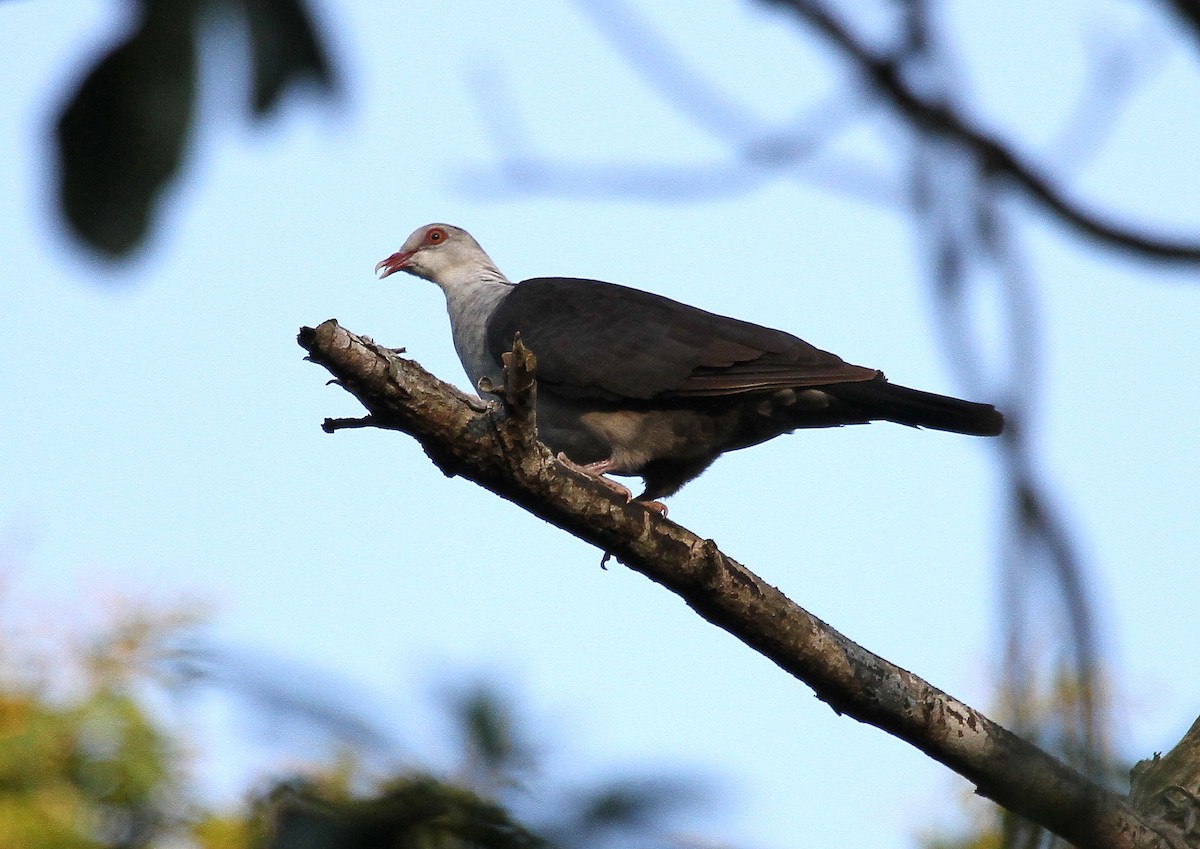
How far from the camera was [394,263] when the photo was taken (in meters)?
7.09

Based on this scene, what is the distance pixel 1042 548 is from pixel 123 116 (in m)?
0.74

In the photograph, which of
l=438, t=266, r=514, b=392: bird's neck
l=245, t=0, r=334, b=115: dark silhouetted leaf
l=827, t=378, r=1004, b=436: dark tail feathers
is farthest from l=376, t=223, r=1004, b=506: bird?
l=245, t=0, r=334, b=115: dark silhouetted leaf

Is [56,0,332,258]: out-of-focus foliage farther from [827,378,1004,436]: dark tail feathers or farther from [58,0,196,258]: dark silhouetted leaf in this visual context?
[827,378,1004,436]: dark tail feathers

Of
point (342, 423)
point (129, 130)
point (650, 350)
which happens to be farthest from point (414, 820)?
point (650, 350)

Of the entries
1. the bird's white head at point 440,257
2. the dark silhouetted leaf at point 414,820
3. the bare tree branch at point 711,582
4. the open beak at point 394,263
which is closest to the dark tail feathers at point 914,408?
the bare tree branch at point 711,582

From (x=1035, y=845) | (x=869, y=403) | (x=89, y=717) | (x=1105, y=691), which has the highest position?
(x=869, y=403)

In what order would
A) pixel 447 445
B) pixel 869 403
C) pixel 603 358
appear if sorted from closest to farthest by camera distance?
1. pixel 447 445
2. pixel 869 403
3. pixel 603 358

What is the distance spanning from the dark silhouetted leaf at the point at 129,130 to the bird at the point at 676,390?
3.68 m

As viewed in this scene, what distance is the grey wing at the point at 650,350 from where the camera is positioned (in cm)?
486

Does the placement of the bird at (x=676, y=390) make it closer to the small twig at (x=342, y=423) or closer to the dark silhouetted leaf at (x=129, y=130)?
the small twig at (x=342, y=423)

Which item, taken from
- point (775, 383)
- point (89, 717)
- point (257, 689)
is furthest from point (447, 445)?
point (89, 717)

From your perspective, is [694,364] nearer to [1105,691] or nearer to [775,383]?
[775,383]

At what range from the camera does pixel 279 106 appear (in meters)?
0.93

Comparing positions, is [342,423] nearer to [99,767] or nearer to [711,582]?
[711,582]
